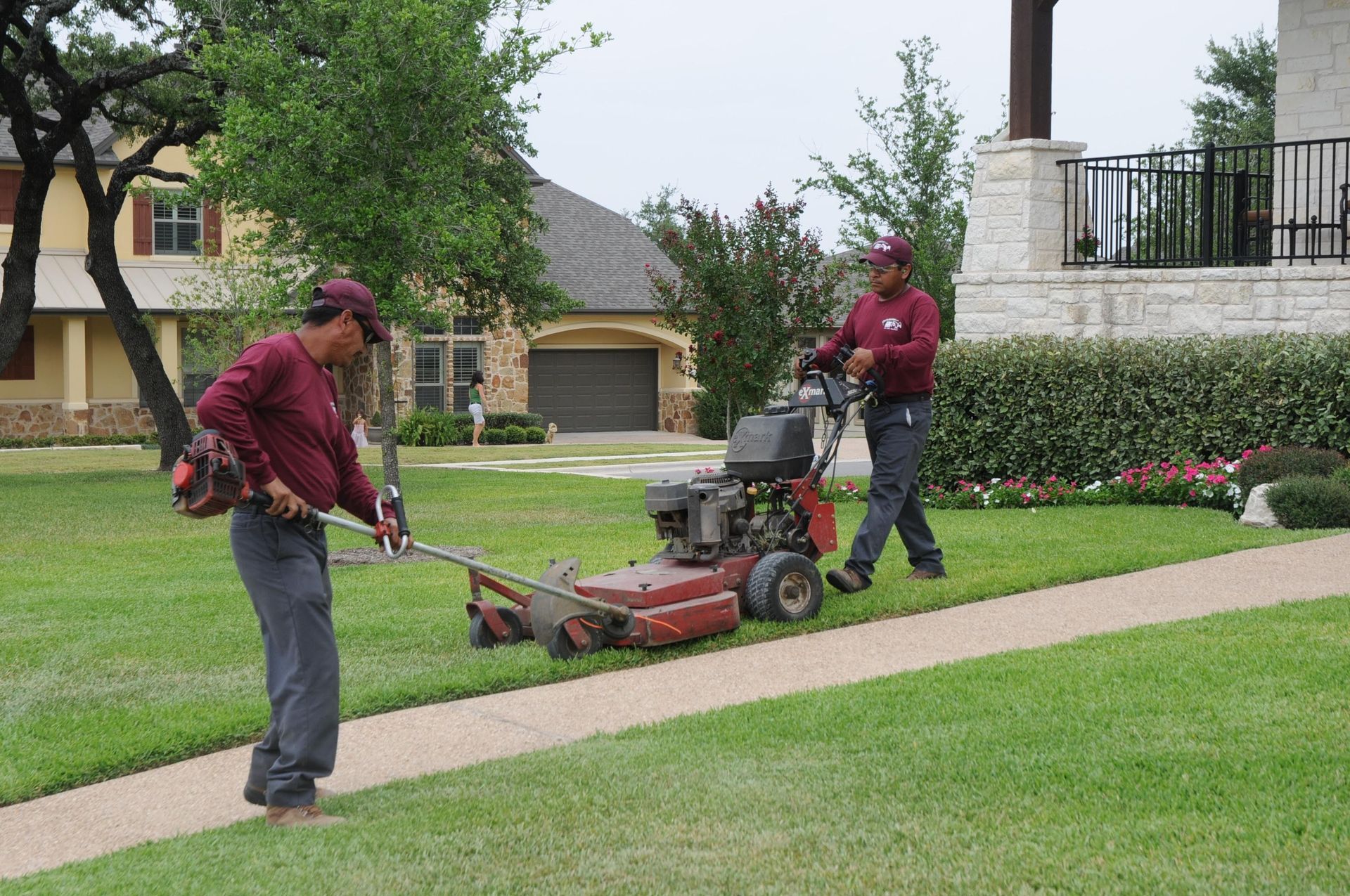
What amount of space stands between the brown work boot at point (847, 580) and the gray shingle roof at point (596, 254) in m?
26.0

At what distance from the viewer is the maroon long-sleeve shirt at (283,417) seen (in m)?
4.58

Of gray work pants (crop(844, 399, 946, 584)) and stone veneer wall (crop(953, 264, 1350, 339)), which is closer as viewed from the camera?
gray work pants (crop(844, 399, 946, 584))

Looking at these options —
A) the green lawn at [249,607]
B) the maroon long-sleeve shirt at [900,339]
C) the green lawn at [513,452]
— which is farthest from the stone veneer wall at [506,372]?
the maroon long-sleeve shirt at [900,339]

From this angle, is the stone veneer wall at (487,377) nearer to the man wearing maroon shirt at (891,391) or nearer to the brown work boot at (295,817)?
the man wearing maroon shirt at (891,391)

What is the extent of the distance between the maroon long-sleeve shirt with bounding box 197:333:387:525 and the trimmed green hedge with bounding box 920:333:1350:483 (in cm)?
960

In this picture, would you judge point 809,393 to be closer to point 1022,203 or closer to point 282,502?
point 282,502

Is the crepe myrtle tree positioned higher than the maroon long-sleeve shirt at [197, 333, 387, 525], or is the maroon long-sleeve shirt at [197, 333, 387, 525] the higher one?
the crepe myrtle tree

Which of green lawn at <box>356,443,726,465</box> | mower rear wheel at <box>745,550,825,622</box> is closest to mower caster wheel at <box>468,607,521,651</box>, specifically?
mower rear wheel at <box>745,550,825,622</box>

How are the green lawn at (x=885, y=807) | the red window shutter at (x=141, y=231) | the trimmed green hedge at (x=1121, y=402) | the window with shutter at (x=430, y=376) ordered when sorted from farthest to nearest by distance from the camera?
1. the window with shutter at (x=430, y=376)
2. the red window shutter at (x=141, y=231)
3. the trimmed green hedge at (x=1121, y=402)
4. the green lawn at (x=885, y=807)

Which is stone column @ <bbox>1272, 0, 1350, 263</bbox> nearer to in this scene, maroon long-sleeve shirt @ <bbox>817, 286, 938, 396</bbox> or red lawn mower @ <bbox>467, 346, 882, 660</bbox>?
maroon long-sleeve shirt @ <bbox>817, 286, 938, 396</bbox>

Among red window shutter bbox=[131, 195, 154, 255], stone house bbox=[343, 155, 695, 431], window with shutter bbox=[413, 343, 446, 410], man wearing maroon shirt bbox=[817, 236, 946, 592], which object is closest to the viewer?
man wearing maroon shirt bbox=[817, 236, 946, 592]

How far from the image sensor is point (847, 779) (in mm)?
4824

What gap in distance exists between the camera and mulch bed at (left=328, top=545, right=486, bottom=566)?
37.1 ft

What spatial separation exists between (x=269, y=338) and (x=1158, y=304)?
36.6 feet
